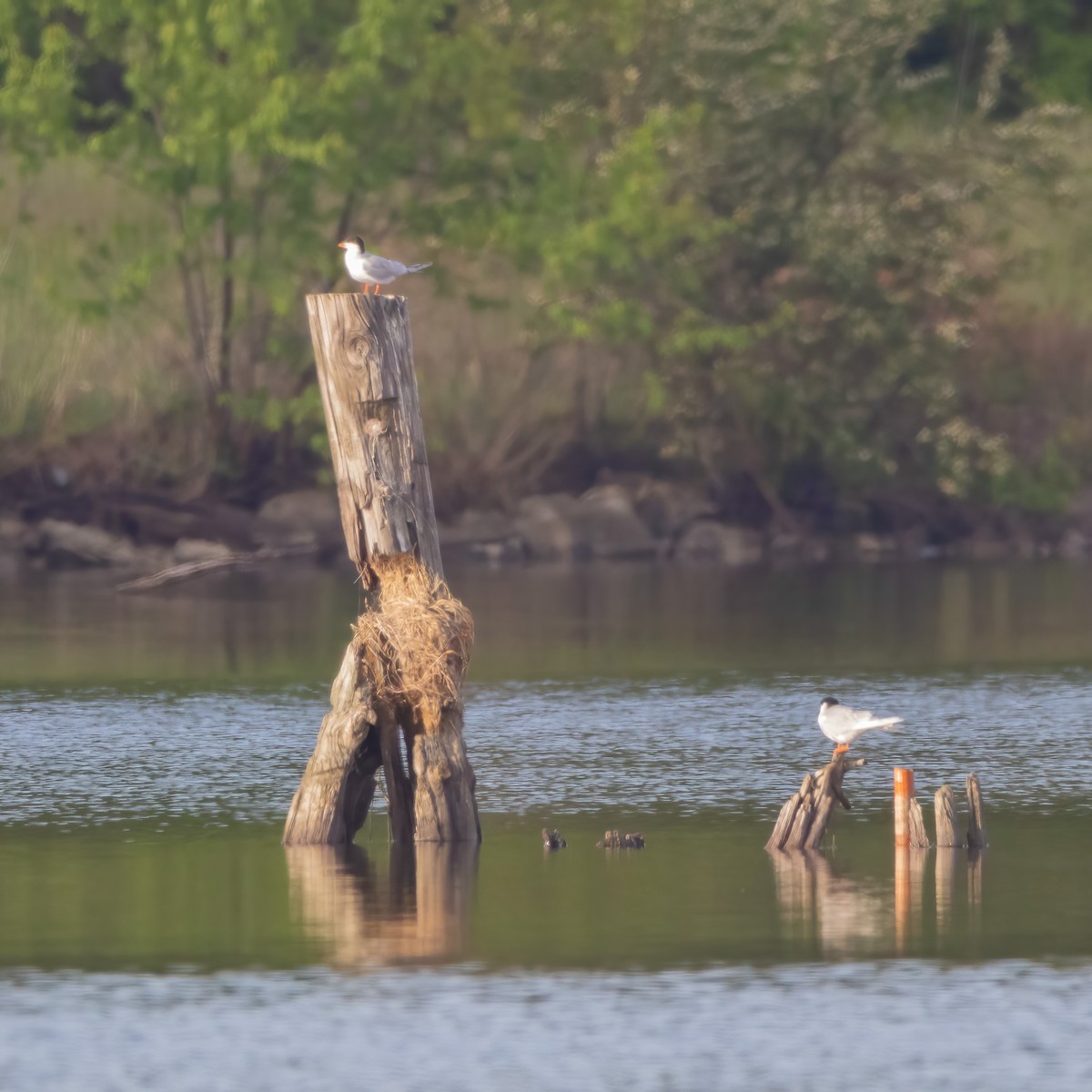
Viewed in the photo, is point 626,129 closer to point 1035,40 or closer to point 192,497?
point 192,497

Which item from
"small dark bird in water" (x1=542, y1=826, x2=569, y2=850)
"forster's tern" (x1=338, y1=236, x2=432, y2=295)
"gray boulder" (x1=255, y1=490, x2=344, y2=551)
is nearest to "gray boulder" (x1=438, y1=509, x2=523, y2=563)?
"gray boulder" (x1=255, y1=490, x2=344, y2=551)

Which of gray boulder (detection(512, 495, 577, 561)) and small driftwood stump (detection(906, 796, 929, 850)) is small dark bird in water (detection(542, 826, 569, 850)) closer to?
small driftwood stump (detection(906, 796, 929, 850))

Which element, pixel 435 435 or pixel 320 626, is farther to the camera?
pixel 435 435

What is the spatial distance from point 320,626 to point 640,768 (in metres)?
10.5

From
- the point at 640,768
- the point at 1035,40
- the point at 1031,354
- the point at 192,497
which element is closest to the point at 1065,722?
the point at 640,768

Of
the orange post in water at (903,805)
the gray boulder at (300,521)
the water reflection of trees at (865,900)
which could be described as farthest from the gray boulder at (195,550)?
the water reflection of trees at (865,900)

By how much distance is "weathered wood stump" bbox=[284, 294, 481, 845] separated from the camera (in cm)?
1450

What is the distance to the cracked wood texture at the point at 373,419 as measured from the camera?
1453 centimetres

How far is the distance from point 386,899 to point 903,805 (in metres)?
2.95

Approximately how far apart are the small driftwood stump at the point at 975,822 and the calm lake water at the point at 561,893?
0.34 feet

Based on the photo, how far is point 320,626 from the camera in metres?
27.7

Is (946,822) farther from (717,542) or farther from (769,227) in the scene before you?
(769,227)

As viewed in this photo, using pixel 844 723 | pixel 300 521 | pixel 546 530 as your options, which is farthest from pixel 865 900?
pixel 546 530

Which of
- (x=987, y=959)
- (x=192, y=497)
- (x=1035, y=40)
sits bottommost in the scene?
(x=987, y=959)
